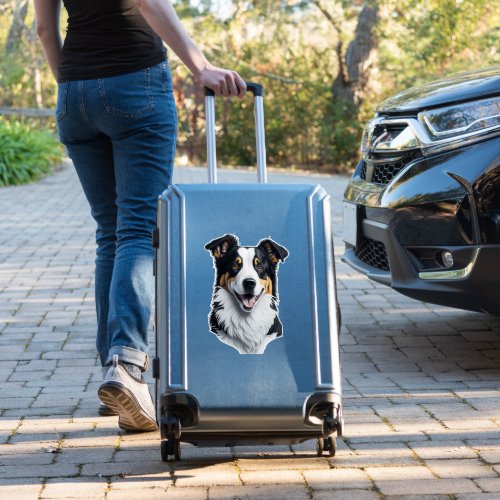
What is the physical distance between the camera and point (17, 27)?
27.0 metres

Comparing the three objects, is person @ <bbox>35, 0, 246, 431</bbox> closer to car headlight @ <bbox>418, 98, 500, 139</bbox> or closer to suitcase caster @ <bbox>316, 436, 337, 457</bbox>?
suitcase caster @ <bbox>316, 436, 337, 457</bbox>

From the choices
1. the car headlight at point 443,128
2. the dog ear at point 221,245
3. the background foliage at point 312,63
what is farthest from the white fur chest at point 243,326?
the background foliage at point 312,63

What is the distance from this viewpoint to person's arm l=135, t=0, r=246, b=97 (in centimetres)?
359

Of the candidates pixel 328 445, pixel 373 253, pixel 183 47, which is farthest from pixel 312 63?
pixel 328 445

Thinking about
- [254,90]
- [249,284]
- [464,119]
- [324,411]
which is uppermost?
[254,90]

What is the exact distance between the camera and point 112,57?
3.79 m

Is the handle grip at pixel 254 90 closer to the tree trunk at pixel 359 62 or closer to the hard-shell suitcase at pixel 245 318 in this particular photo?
the hard-shell suitcase at pixel 245 318

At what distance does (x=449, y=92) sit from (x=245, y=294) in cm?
204

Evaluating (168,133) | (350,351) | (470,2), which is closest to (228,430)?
(168,133)

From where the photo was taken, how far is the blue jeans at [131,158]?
3787mm

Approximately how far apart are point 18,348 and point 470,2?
55.3ft

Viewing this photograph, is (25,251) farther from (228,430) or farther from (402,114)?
(228,430)

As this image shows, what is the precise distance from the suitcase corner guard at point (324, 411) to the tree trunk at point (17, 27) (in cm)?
2418

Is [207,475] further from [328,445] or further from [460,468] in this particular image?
[460,468]
